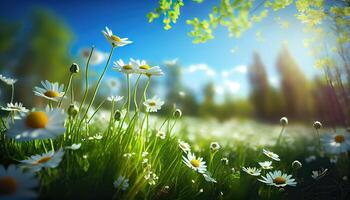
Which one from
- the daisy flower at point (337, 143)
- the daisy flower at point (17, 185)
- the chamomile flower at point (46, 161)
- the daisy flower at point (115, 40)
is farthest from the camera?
the daisy flower at point (337, 143)

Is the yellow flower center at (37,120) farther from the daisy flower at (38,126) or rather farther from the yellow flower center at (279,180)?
the yellow flower center at (279,180)

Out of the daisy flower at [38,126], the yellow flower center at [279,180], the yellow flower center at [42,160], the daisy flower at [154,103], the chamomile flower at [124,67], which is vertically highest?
the chamomile flower at [124,67]

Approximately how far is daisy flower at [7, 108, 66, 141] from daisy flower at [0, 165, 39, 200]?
5.9 inches

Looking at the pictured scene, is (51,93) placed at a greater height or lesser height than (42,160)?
greater

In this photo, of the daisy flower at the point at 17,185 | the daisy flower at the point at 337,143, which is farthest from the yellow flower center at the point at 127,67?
the daisy flower at the point at 337,143

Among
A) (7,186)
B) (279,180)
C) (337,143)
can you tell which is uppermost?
(337,143)

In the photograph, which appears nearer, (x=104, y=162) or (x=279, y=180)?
(x=104, y=162)

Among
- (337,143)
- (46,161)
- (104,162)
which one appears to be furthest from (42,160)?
(337,143)

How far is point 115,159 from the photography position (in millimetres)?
1827

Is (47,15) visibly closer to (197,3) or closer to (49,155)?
(197,3)

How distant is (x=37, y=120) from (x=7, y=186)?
30 centimetres

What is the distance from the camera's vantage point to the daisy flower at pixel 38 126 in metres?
1.48

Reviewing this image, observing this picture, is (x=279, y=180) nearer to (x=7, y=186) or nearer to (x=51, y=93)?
(x=51, y=93)

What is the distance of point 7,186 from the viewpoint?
137 cm
